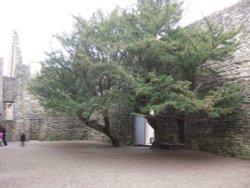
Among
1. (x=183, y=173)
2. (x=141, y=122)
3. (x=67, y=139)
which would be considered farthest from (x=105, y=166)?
(x=67, y=139)

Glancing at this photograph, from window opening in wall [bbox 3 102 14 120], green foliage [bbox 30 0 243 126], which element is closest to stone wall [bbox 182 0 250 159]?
green foliage [bbox 30 0 243 126]

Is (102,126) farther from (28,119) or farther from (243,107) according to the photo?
(28,119)

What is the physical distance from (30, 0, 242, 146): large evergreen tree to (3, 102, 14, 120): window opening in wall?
948 cm

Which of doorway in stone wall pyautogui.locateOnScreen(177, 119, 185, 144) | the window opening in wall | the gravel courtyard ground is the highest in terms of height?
the window opening in wall

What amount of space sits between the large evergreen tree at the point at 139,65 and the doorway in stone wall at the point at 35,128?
744 centimetres

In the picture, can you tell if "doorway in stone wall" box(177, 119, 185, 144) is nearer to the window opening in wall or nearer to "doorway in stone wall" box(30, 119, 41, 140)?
"doorway in stone wall" box(30, 119, 41, 140)

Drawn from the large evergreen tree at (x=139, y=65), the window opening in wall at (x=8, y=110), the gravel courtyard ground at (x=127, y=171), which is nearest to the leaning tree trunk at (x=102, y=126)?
the large evergreen tree at (x=139, y=65)

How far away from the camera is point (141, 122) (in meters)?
16.8

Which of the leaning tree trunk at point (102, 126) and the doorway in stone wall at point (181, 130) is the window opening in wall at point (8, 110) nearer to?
the leaning tree trunk at point (102, 126)

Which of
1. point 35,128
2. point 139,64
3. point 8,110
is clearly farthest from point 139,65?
point 8,110

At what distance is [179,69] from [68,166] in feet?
14.6

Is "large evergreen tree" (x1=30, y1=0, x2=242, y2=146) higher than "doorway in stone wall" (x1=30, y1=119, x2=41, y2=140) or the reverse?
higher

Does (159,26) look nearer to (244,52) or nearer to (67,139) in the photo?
(244,52)

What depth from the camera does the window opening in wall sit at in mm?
21811
